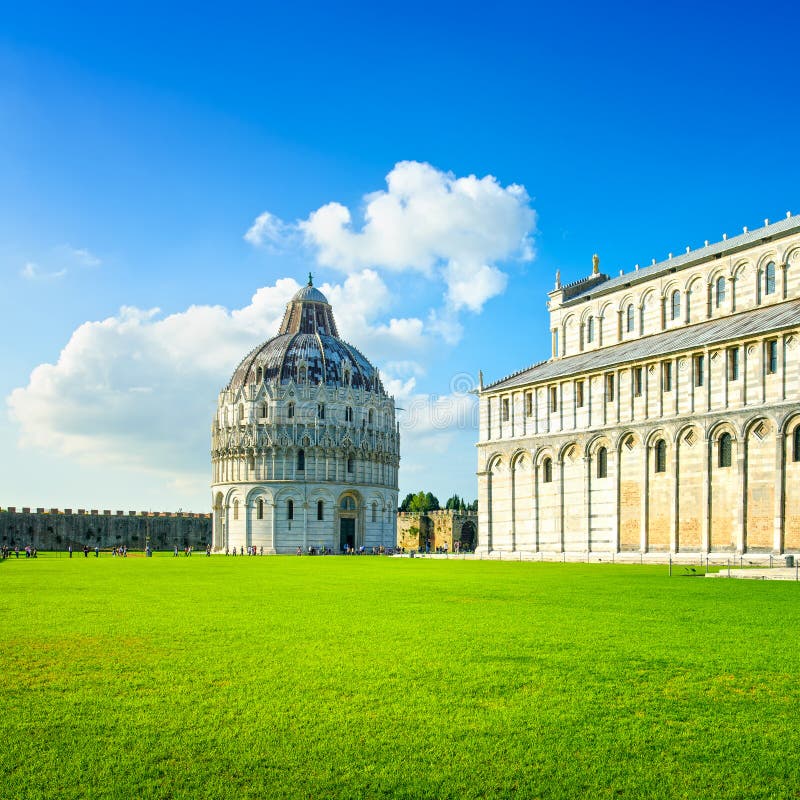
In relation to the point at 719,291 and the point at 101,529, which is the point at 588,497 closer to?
the point at 719,291

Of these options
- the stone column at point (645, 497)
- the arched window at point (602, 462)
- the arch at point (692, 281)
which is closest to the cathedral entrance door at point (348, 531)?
the arched window at point (602, 462)

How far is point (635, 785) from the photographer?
309 inches

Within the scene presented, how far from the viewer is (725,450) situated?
47.1 m

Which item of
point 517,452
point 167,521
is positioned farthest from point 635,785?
point 167,521

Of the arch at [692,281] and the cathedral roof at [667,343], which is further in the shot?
the arch at [692,281]

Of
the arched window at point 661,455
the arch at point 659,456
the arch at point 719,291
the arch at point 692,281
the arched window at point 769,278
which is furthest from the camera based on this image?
the arch at point 692,281

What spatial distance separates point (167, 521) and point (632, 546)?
76.6 metres

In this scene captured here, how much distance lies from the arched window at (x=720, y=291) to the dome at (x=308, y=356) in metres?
56.3

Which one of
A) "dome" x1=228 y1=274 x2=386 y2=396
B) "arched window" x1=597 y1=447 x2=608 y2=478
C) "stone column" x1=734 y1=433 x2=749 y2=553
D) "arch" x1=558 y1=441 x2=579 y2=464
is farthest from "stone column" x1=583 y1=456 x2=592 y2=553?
"dome" x1=228 y1=274 x2=386 y2=396

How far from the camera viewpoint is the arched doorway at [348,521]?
101875mm

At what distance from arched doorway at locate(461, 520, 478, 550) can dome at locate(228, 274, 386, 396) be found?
19068mm

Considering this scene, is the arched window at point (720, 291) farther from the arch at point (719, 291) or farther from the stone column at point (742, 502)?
the stone column at point (742, 502)

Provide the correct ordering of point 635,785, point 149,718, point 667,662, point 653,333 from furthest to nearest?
point 653,333, point 667,662, point 149,718, point 635,785

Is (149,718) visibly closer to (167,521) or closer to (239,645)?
(239,645)
